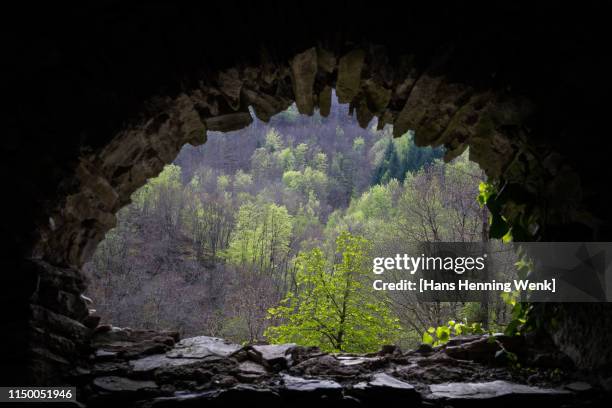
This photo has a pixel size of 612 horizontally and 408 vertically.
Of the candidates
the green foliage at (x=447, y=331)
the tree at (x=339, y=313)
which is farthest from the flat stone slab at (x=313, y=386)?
the tree at (x=339, y=313)

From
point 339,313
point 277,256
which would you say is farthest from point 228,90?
point 277,256

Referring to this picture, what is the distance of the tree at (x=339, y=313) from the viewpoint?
962 centimetres

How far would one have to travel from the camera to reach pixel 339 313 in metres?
9.85

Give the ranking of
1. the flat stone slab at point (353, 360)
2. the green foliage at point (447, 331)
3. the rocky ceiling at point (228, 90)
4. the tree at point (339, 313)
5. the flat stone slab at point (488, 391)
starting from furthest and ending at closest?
the tree at point (339, 313)
the green foliage at point (447, 331)
the flat stone slab at point (353, 360)
the rocky ceiling at point (228, 90)
the flat stone slab at point (488, 391)

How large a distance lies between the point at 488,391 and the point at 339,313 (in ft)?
25.2

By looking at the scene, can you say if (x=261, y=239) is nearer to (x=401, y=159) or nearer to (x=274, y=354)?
(x=401, y=159)

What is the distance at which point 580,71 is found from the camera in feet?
7.63

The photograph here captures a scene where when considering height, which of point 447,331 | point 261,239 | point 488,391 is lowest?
point 488,391

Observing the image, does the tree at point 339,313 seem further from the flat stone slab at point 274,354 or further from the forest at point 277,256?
the flat stone slab at point 274,354

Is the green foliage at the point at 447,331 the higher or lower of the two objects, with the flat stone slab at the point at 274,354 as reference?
higher

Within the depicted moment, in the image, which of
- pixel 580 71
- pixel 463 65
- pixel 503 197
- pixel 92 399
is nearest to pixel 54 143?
pixel 92 399

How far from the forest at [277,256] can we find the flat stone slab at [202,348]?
148 centimetres

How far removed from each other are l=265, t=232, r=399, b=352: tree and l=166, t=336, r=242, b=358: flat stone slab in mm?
6172

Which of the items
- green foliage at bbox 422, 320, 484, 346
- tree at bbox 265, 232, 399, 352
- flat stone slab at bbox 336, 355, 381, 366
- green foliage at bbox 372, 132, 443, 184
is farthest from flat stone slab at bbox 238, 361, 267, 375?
green foliage at bbox 372, 132, 443, 184
